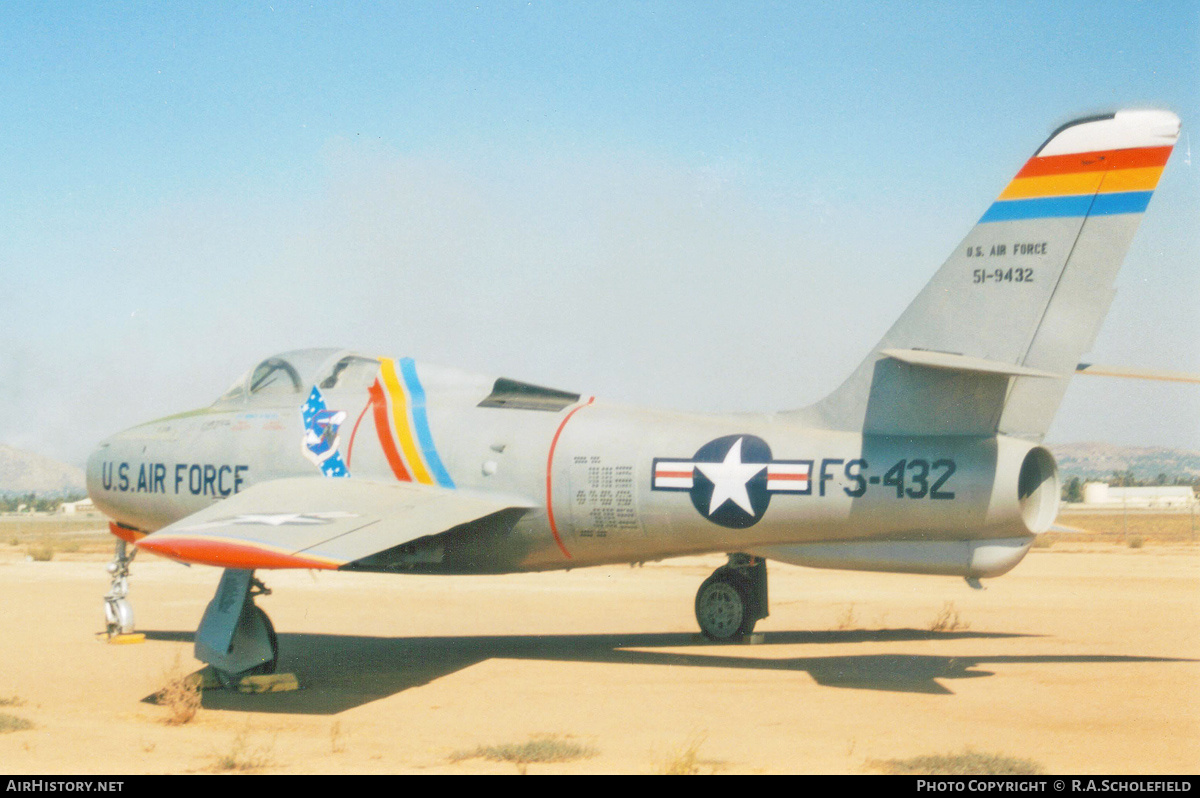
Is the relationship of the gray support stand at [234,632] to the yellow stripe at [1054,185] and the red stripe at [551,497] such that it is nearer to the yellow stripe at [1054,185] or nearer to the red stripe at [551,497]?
the red stripe at [551,497]

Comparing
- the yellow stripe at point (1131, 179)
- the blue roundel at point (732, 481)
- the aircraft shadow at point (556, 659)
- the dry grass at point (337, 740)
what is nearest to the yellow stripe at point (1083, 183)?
the yellow stripe at point (1131, 179)

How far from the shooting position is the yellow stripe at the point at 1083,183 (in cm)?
922

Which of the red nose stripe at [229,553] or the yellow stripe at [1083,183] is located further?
the yellow stripe at [1083,183]

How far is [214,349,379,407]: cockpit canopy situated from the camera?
41.3ft

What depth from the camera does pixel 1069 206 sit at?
9461mm

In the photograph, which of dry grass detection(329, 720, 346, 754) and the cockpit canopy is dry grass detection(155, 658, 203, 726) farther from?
the cockpit canopy

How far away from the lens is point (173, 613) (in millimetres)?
18031

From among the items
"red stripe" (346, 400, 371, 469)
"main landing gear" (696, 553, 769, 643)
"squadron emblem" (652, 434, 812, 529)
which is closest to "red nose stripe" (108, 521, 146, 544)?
"red stripe" (346, 400, 371, 469)

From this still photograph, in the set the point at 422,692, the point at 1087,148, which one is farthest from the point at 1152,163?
the point at 422,692

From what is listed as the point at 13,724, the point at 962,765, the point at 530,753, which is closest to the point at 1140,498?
the point at 962,765

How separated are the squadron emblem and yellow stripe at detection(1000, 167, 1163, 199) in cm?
324

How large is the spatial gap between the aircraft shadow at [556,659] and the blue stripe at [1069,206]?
4545mm

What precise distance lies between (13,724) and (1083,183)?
10.3 meters

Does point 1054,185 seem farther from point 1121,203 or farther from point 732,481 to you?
point 732,481
